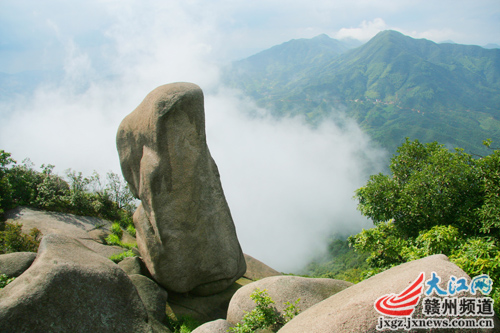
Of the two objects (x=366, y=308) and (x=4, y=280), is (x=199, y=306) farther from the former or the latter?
(x=366, y=308)

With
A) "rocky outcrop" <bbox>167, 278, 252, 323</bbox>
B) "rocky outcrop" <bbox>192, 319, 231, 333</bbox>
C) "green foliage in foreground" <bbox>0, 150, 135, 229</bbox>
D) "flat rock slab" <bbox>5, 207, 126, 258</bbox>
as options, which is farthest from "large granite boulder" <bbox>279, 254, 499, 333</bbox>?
"green foliage in foreground" <bbox>0, 150, 135, 229</bbox>

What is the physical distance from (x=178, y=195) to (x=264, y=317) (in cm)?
519

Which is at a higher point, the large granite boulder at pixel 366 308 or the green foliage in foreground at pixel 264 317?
the large granite boulder at pixel 366 308

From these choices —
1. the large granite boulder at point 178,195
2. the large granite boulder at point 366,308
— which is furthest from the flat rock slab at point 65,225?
the large granite boulder at point 366,308

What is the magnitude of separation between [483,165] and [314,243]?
149 metres

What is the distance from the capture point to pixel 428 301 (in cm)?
488

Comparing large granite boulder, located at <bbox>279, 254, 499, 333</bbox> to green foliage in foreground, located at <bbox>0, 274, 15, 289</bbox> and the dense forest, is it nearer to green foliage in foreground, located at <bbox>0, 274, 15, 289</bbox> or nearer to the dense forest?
the dense forest

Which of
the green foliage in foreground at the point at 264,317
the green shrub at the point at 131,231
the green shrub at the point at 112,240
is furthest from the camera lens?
the green shrub at the point at 131,231

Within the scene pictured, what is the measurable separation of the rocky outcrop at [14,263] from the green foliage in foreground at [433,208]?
37.4ft

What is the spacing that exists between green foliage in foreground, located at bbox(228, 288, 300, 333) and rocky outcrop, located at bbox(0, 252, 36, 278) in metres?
6.88

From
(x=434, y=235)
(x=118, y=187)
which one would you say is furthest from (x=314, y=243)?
(x=434, y=235)

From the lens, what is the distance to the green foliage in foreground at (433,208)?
29.9 ft

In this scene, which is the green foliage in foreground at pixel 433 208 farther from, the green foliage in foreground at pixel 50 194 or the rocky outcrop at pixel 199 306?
the green foliage in foreground at pixel 50 194

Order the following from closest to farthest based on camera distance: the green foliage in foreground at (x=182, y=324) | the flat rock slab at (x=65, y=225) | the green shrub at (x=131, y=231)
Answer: the green foliage in foreground at (x=182, y=324) < the flat rock slab at (x=65, y=225) < the green shrub at (x=131, y=231)
